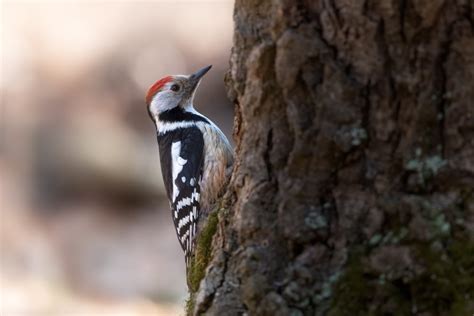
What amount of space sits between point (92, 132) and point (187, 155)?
5782 millimetres

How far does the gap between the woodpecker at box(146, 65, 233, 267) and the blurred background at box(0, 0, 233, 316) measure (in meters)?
3.90

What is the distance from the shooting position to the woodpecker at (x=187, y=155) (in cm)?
547

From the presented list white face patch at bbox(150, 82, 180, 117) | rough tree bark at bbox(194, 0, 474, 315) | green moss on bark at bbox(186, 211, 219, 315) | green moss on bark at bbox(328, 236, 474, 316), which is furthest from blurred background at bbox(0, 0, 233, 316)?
green moss on bark at bbox(328, 236, 474, 316)

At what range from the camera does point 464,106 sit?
9.68ft

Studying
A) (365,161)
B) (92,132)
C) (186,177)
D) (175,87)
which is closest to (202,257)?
(365,161)

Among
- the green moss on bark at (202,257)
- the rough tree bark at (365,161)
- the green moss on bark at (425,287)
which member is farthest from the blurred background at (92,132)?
the green moss on bark at (425,287)

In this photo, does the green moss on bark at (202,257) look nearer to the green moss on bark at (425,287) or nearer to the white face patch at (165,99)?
the green moss on bark at (425,287)

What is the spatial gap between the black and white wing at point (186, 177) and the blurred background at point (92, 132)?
Answer: 413 centimetres

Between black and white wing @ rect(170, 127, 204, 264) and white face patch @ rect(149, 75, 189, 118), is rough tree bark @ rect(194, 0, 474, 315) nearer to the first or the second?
black and white wing @ rect(170, 127, 204, 264)

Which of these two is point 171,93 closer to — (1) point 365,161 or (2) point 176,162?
(2) point 176,162

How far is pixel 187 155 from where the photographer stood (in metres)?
5.86

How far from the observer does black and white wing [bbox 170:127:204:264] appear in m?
5.54

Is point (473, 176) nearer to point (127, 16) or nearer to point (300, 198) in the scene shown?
point (300, 198)

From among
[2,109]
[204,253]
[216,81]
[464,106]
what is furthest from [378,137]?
[2,109]
